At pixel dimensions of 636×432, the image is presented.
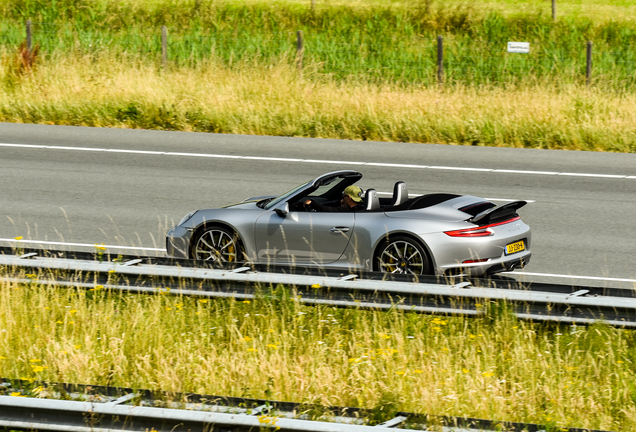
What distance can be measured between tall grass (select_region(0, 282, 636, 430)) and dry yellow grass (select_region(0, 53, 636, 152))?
1017 cm

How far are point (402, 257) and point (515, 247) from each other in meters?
1.18

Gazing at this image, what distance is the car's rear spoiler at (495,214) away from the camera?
8.04m

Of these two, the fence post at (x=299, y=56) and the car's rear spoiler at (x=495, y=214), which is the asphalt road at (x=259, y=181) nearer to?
the car's rear spoiler at (x=495, y=214)

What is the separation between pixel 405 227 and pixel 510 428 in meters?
3.41

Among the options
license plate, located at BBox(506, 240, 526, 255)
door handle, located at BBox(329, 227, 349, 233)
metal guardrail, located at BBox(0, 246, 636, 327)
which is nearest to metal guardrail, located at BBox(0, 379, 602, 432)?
metal guardrail, located at BBox(0, 246, 636, 327)

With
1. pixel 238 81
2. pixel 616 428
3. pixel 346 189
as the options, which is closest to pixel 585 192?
pixel 346 189

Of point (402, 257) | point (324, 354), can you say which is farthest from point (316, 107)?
point (324, 354)

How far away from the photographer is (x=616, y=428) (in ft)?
17.3

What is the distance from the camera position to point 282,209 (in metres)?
8.51

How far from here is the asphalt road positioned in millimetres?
10375

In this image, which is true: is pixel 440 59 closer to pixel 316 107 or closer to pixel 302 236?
pixel 316 107

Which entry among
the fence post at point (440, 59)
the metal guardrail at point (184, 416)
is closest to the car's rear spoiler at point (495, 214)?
the metal guardrail at point (184, 416)

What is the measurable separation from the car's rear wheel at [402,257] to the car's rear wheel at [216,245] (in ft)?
5.11

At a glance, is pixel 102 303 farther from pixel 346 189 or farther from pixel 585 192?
pixel 585 192
